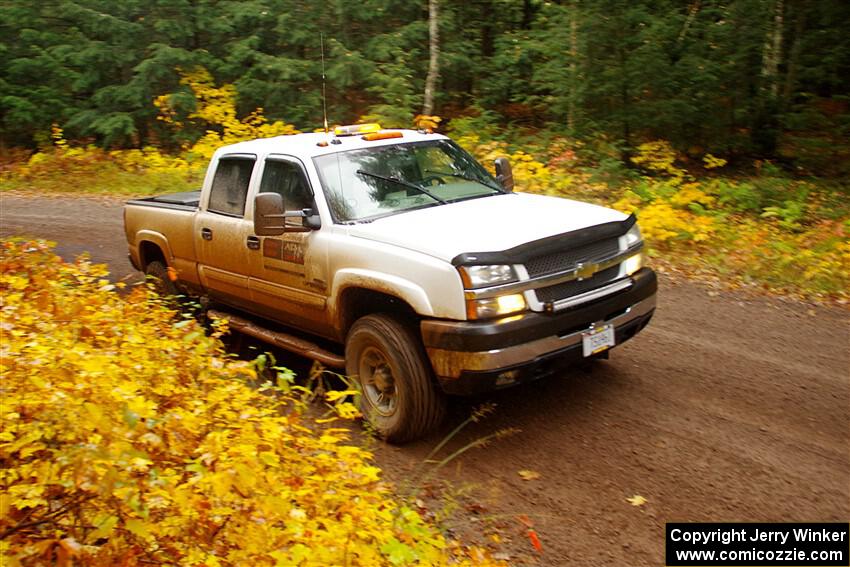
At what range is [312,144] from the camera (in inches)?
232

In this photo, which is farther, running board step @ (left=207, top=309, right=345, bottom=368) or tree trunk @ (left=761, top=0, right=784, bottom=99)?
tree trunk @ (left=761, top=0, right=784, bottom=99)

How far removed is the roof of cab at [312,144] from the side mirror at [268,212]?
2.57ft

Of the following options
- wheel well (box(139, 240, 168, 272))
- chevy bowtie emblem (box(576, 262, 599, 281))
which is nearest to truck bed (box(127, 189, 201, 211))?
wheel well (box(139, 240, 168, 272))

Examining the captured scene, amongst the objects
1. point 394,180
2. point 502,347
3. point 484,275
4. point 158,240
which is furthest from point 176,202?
point 502,347

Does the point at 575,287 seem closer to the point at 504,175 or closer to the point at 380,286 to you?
the point at 380,286

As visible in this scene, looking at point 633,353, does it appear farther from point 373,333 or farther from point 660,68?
point 660,68

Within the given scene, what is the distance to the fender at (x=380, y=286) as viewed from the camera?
14.9 feet

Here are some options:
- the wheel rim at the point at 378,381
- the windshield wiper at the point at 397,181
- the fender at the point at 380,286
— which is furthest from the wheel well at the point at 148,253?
the wheel rim at the point at 378,381

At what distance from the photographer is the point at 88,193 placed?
1596 centimetres

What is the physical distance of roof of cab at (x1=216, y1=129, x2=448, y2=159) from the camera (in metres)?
5.78

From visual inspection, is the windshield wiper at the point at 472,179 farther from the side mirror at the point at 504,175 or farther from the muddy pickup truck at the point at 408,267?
the side mirror at the point at 504,175

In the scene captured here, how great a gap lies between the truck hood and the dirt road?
1.40 m

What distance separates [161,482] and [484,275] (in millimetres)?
2173

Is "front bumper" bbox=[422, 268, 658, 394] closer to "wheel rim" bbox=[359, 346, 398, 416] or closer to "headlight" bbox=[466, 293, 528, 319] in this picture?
"headlight" bbox=[466, 293, 528, 319]
